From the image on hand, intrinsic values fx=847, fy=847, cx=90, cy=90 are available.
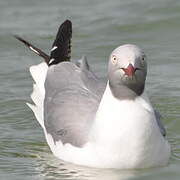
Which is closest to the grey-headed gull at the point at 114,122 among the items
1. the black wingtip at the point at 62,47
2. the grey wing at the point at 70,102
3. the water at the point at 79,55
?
the grey wing at the point at 70,102

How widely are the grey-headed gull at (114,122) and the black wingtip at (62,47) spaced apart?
0.86 metres

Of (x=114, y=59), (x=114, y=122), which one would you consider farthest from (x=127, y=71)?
(x=114, y=122)

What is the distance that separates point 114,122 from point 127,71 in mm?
506

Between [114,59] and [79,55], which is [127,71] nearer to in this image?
[114,59]

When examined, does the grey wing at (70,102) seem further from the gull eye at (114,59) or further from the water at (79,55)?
the gull eye at (114,59)

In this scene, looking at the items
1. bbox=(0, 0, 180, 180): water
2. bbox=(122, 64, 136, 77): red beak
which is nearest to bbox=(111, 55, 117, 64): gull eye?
bbox=(122, 64, 136, 77): red beak

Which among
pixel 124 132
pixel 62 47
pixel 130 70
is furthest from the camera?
pixel 62 47

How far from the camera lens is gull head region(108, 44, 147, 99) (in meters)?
6.63

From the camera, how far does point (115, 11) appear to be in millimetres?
12812

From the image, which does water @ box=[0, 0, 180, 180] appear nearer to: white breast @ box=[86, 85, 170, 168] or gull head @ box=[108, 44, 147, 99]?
white breast @ box=[86, 85, 170, 168]

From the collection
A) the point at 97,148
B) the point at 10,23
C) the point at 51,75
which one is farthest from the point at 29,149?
the point at 10,23

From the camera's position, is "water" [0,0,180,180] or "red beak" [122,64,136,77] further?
"water" [0,0,180,180]

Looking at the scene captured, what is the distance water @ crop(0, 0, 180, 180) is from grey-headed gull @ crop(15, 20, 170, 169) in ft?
0.41

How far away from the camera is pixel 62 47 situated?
8695mm
